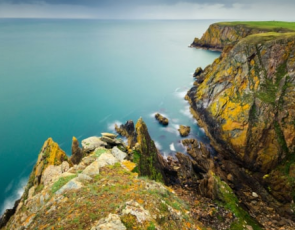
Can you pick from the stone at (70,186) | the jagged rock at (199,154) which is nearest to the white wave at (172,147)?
the jagged rock at (199,154)

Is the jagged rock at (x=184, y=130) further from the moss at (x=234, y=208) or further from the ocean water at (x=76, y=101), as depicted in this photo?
the moss at (x=234, y=208)

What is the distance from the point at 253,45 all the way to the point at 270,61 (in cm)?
630

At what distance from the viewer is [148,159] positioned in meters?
28.0

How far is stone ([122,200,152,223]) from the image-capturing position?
10721mm

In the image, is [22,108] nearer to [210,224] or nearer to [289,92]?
[210,224]

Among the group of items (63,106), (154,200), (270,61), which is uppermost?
(270,61)

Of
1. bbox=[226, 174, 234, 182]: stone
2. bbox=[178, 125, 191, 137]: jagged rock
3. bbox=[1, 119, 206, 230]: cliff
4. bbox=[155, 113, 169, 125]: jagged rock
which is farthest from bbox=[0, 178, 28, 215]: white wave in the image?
bbox=[226, 174, 234, 182]: stone

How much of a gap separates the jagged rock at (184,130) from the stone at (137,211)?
1361 inches

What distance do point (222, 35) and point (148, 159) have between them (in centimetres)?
14247

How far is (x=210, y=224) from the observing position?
22.4m

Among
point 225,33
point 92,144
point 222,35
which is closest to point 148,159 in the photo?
point 92,144

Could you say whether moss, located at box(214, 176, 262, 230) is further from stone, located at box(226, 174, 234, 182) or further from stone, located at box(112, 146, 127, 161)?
stone, located at box(112, 146, 127, 161)

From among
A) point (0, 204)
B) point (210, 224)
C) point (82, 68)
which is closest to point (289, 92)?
point (210, 224)

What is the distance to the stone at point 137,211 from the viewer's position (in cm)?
1072
